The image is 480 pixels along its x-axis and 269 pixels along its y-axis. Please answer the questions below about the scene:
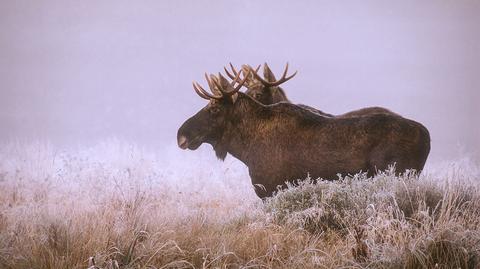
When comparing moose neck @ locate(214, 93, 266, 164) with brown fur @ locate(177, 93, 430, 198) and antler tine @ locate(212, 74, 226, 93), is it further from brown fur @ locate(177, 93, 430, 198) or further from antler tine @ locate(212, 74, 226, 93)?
antler tine @ locate(212, 74, 226, 93)

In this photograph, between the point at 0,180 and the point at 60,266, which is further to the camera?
the point at 0,180

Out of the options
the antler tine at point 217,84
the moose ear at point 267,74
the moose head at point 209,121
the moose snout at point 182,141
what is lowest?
the moose snout at point 182,141

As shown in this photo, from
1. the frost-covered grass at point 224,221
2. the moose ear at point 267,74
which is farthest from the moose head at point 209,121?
the moose ear at point 267,74

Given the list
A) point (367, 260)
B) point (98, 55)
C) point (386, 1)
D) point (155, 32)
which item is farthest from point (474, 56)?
point (155, 32)

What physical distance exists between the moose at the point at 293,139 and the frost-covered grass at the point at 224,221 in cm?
24

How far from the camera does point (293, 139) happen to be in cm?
557

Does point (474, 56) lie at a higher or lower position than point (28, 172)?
higher

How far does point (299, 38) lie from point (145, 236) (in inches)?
624

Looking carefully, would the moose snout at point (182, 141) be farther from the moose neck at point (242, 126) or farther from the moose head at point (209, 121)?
the moose neck at point (242, 126)

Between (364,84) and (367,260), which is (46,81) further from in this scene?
(364,84)

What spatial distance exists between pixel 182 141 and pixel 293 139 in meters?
1.19

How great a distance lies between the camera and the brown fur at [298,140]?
5164 mm

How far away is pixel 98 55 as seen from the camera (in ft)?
42.4

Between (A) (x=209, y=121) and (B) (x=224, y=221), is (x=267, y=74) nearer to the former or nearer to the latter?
(A) (x=209, y=121)
